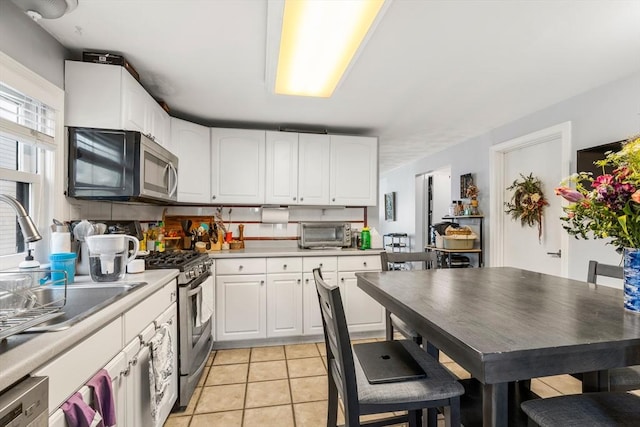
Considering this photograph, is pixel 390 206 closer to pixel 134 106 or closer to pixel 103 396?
pixel 134 106

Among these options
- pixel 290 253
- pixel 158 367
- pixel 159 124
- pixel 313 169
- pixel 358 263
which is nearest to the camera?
pixel 158 367

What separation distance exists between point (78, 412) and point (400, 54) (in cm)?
238

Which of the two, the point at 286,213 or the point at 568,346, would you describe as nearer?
the point at 568,346

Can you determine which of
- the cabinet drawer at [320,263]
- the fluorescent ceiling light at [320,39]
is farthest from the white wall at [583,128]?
the fluorescent ceiling light at [320,39]

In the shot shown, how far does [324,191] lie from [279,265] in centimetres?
100

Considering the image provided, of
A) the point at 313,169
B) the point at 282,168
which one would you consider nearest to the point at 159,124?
the point at 282,168

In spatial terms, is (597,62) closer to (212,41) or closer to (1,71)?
(212,41)

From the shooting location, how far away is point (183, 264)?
88.9 inches

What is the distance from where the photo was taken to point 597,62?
88.7 inches

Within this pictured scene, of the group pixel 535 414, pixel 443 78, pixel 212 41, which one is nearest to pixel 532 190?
pixel 443 78

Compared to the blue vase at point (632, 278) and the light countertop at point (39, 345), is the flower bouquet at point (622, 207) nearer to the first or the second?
the blue vase at point (632, 278)

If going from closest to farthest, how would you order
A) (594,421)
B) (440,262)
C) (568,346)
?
(568,346)
(594,421)
(440,262)

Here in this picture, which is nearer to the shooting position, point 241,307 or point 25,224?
point 25,224

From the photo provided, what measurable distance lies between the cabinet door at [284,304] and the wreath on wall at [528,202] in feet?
8.19
